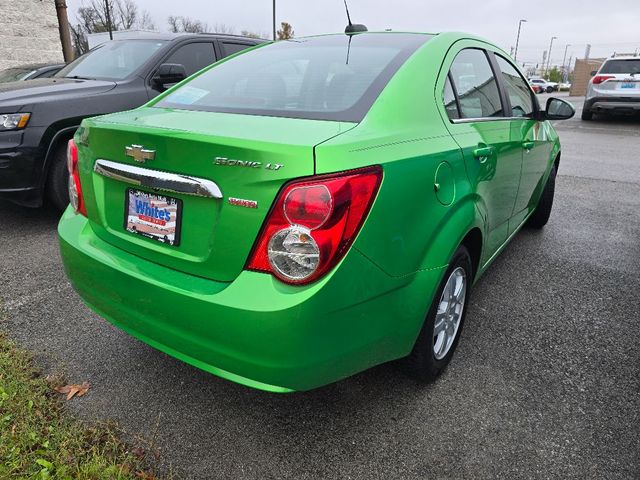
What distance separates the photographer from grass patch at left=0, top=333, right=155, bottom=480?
1757mm

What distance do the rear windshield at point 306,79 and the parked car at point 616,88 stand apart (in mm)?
12876

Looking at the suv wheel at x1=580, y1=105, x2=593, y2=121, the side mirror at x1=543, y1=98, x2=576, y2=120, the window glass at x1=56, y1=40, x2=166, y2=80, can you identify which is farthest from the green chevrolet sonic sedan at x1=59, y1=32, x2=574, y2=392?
the suv wheel at x1=580, y1=105, x2=593, y2=121

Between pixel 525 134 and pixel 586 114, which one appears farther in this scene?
pixel 586 114

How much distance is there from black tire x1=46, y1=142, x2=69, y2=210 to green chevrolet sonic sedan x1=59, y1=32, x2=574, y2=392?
222 cm

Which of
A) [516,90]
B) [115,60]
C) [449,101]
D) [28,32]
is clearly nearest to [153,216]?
[449,101]

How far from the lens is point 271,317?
1.51m

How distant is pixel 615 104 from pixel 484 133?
13045mm

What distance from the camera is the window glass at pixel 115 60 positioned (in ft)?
16.0

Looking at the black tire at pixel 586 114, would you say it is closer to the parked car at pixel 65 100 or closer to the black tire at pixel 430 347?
the parked car at pixel 65 100

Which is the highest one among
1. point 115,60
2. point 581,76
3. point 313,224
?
point 115,60

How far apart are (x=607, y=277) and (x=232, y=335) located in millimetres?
3135

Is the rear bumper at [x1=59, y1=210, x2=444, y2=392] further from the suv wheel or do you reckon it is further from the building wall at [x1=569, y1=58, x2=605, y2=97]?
the building wall at [x1=569, y1=58, x2=605, y2=97]

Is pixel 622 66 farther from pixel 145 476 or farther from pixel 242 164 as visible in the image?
pixel 145 476

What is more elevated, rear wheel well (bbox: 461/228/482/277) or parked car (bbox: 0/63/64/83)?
parked car (bbox: 0/63/64/83)
